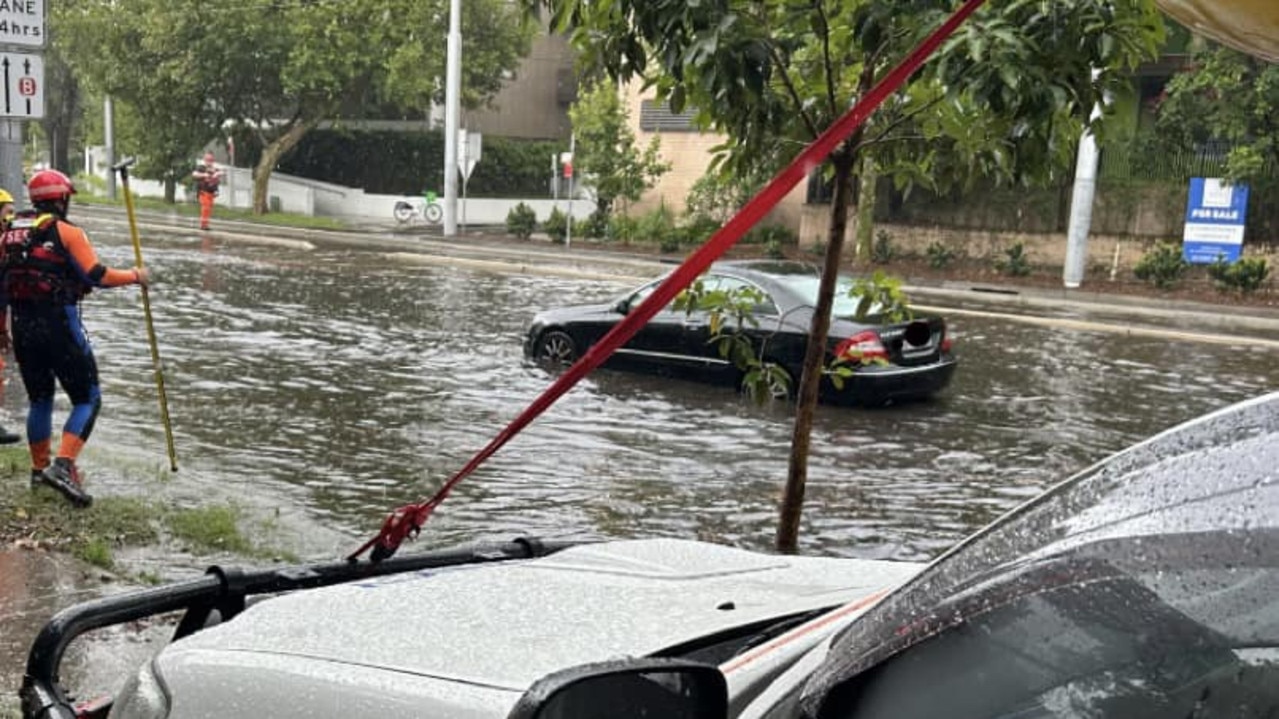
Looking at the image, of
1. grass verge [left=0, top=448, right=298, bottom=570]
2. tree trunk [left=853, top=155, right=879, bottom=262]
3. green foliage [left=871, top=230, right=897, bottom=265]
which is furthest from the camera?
green foliage [left=871, top=230, right=897, bottom=265]

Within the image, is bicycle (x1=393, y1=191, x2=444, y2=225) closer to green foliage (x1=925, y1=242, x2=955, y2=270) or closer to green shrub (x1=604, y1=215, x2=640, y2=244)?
green shrub (x1=604, y1=215, x2=640, y2=244)

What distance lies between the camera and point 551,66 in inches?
2062

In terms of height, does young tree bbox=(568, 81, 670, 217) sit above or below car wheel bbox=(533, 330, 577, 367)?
above

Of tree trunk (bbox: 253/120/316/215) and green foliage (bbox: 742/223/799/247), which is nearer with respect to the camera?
green foliage (bbox: 742/223/799/247)

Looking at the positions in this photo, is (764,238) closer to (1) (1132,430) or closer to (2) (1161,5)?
(1) (1132,430)

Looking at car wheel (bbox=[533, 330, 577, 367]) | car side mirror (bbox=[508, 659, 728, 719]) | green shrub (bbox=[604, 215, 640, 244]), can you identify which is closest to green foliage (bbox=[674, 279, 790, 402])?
→ car side mirror (bbox=[508, 659, 728, 719])

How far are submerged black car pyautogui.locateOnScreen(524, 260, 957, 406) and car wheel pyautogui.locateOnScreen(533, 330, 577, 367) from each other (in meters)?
0.01

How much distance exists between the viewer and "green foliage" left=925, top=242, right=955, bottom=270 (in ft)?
103

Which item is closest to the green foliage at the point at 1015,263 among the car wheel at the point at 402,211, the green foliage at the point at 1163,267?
the green foliage at the point at 1163,267

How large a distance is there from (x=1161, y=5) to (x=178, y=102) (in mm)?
40449

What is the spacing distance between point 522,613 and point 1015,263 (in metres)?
28.8

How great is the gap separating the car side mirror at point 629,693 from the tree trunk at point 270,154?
40.4 meters

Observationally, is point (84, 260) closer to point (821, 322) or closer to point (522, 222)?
point (821, 322)

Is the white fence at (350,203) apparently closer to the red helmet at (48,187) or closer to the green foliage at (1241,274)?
the green foliage at (1241,274)
